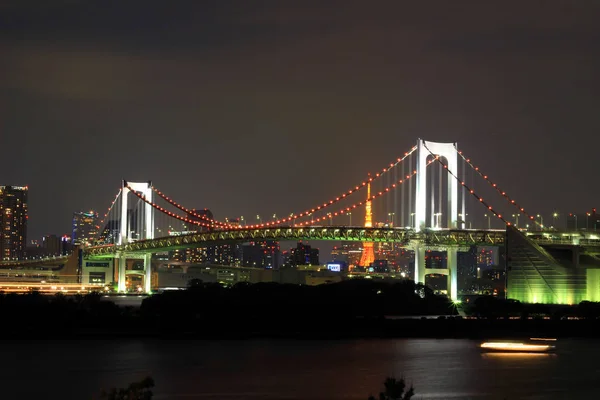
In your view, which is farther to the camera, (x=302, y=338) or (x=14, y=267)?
(x=14, y=267)

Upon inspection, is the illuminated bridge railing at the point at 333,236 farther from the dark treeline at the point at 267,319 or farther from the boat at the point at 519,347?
the boat at the point at 519,347

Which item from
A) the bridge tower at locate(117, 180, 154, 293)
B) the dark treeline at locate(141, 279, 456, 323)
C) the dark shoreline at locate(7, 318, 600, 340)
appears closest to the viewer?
the dark shoreline at locate(7, 318, 600, 340)

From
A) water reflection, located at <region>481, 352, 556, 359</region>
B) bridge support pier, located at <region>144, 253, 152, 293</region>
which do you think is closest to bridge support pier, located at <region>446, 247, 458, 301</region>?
water reflection, located at <region>481, 352, 556, 359</region>

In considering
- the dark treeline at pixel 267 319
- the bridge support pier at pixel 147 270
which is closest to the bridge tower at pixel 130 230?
the bridge support pier at pixel 147 270

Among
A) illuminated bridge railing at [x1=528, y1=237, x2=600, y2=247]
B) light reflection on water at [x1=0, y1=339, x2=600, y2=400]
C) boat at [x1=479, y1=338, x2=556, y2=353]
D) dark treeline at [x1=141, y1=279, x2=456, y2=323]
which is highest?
illuminated bridge railing at [x1=528, y1=237, x2=600, y2=247]

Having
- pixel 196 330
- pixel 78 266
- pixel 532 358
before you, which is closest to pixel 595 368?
pixel 532 358

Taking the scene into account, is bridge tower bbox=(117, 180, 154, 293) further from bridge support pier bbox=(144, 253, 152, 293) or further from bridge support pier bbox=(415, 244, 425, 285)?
bridge support pier bbox=(415, 244, 425, 285)

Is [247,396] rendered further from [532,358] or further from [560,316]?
[560,316]
